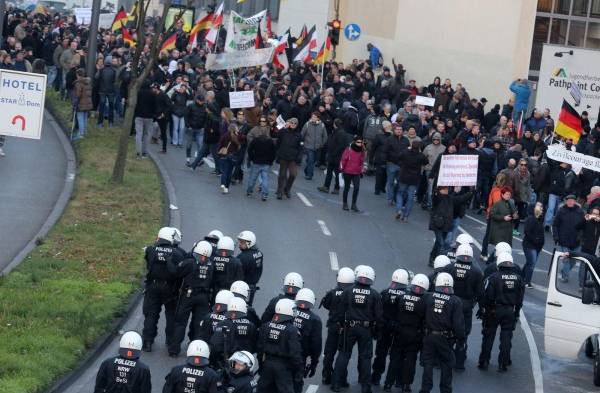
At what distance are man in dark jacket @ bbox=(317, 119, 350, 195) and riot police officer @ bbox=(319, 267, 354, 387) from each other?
12.7 m

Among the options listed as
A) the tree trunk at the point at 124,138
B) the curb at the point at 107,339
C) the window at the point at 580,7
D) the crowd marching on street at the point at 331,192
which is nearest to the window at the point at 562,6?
the window at the point at 580,7

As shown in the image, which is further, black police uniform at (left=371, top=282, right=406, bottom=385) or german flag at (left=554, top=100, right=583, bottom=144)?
german flag at (left=554, top=100, right=583, bottom=144)

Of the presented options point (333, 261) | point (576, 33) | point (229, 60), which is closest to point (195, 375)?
point (333, 261)

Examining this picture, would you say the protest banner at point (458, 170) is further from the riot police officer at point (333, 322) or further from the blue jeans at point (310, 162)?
the riot police officer at point (333, 322)

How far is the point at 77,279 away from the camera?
757 inches

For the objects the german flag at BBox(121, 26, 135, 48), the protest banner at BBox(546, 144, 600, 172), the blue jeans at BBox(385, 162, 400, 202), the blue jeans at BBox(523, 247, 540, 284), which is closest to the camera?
the blue jeans at BBox(523, 247, 540, 284)

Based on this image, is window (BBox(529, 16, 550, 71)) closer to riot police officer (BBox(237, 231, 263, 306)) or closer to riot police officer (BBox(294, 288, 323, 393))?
riot police officer (BBox(237, 231, 263, 306))

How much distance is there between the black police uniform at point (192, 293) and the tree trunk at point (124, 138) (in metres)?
10.4

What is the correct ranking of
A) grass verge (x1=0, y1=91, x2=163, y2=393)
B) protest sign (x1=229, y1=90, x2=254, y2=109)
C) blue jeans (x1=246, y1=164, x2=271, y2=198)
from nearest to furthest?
grass verge (x1=0, y1=91, x2=163, y2=393), blue jeans (x1=246, y1=164, x2=271, y2=198), protest sign (x1=229, y1=90, x2=254, y2=109)

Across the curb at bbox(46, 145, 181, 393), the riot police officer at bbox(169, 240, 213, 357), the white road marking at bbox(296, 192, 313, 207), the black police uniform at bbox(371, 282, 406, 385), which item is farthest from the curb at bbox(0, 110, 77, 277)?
the black police uniform at bbox(371, 282, 406, 385)

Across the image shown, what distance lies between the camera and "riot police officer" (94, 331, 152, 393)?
41.1ft

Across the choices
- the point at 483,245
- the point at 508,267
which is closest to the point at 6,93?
the point at 508,267

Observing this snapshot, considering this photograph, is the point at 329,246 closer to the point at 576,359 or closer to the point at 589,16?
the point at 576,359

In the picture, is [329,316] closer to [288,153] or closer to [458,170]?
[458,170]
